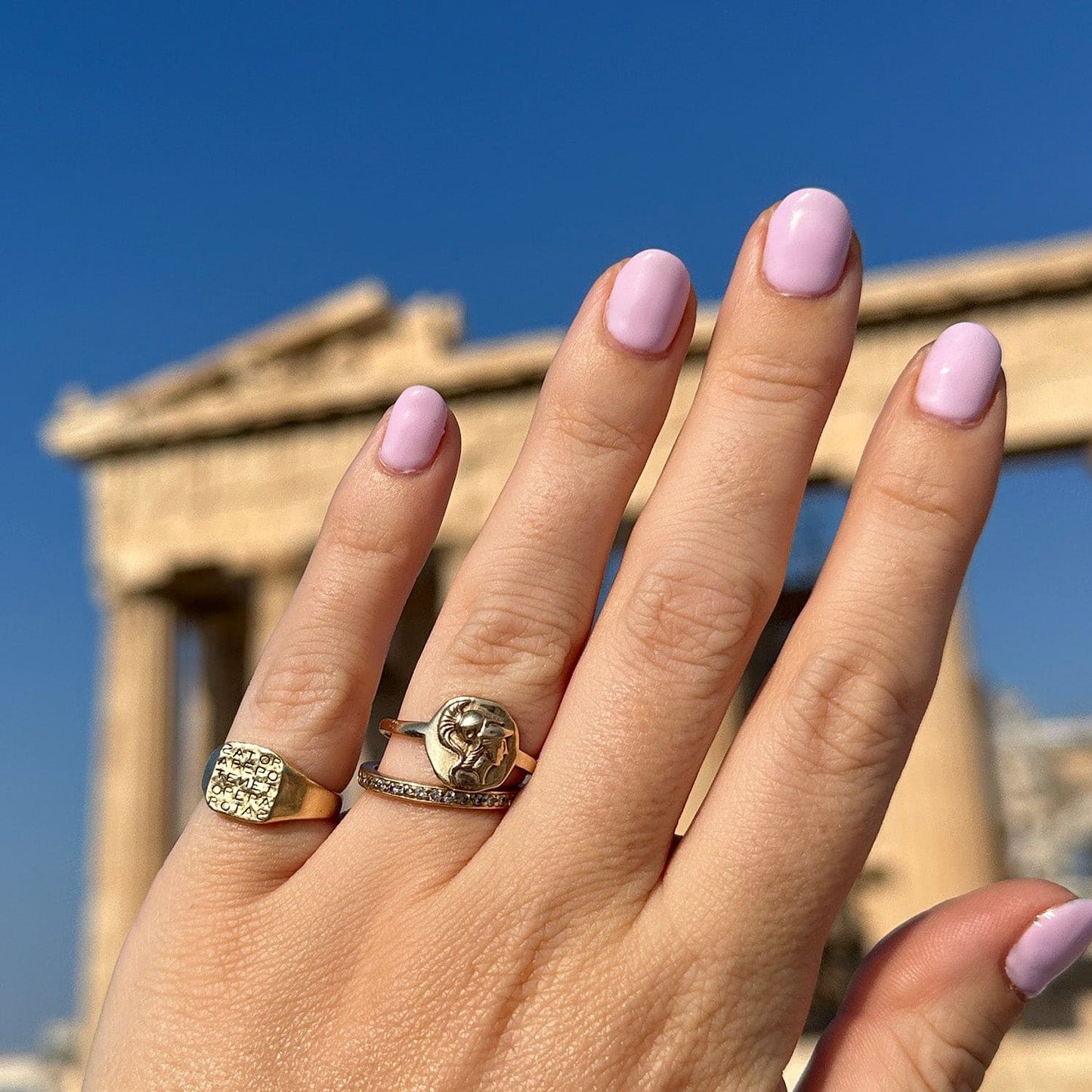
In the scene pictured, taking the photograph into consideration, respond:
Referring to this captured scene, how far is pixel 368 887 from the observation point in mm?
2145

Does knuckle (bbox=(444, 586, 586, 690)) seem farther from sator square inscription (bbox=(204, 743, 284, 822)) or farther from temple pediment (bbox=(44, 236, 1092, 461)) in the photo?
temple pediment (bbox=(44, 236, 1092, 461))

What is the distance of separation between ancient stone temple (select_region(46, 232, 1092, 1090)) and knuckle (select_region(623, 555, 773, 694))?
13421 millimetres

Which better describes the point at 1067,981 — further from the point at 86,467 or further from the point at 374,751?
the point at 86,467

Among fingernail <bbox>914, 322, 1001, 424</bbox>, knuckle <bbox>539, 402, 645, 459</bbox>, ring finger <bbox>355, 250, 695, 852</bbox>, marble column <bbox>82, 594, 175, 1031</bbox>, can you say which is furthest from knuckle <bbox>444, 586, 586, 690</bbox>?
marble column <bbox>82, 594, 175, 1031</bbox>

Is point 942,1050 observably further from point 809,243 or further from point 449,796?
point 809,243

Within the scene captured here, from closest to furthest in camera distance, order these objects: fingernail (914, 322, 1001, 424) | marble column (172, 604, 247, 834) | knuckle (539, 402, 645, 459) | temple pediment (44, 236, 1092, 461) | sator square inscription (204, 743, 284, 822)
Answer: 1. fingernail (914, 322, 1001, 424)
2. sator square inscription (204, 743, 284, 822)
3. knuckle (539, 402, 645, 459)
4. temple pediment (44, 236, 1092, 461)
5. marble column (172, 604, 247, 834)

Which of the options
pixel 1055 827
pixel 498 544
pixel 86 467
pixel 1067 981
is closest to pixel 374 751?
pixel 86 467

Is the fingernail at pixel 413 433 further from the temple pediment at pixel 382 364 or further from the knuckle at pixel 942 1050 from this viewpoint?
the temple pediment at pixel 382 364

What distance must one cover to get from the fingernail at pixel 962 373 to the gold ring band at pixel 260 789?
1.20 metres

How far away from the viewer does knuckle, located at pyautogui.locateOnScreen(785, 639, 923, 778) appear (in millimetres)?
2158

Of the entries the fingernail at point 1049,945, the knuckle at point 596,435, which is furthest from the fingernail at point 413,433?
the fingernail at point 1049,945

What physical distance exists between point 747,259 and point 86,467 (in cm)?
1875

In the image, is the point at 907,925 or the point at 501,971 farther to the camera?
the point at 907,925

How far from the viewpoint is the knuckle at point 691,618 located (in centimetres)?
221
